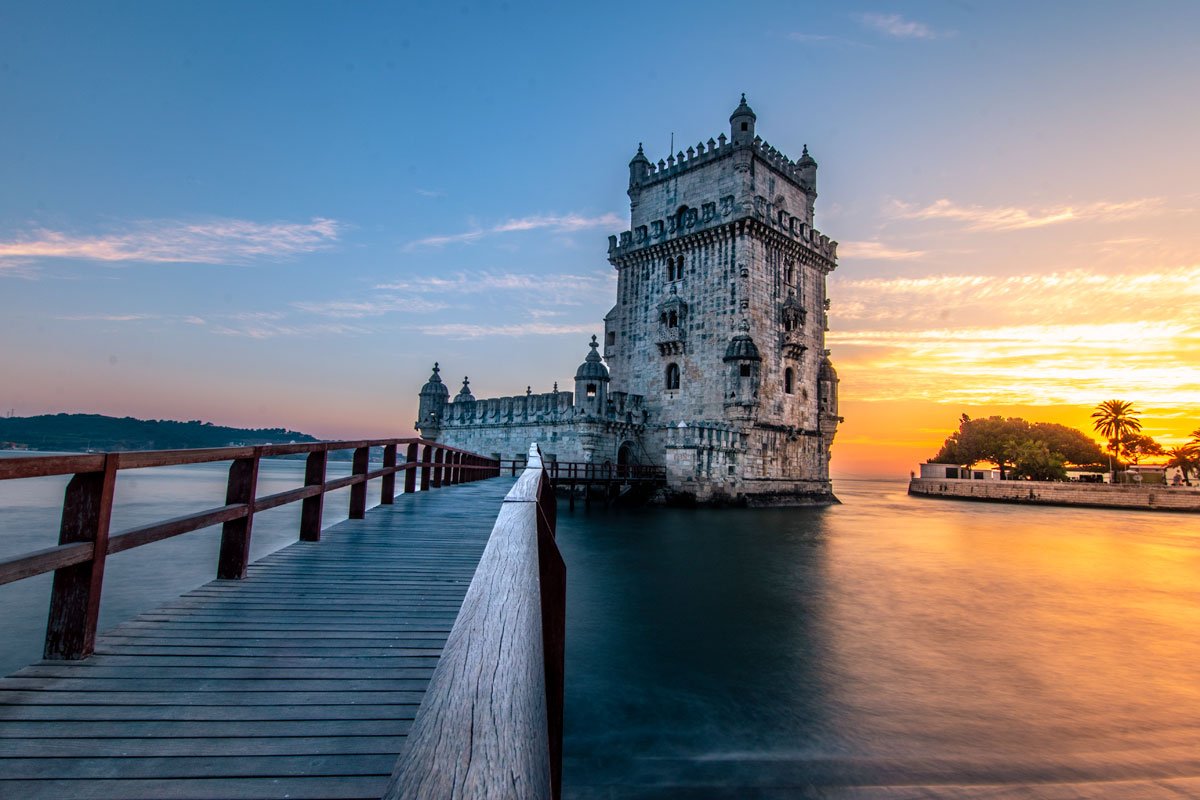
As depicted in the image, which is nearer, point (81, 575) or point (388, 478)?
point (81, 575)

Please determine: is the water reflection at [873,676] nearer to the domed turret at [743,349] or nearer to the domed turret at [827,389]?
→ the domed turret at [743,349]

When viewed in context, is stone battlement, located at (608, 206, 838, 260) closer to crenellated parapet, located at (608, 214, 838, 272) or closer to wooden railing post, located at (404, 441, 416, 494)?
crenellated parapet, located at (608, 214, 838, 272)

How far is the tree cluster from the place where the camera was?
191 feet

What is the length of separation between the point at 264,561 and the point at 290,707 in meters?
3.31

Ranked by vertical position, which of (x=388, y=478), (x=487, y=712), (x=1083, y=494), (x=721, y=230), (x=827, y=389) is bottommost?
(x=1083, y=494)

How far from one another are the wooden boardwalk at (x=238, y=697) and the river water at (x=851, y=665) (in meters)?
2.60

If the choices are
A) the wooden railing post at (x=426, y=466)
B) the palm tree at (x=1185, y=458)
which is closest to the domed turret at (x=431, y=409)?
the wooden railing post at (x=426, y=466)

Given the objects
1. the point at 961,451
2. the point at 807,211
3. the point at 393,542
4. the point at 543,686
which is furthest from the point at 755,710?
the point at 961,451

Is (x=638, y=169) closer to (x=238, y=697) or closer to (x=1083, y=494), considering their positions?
(x=238, y=697)

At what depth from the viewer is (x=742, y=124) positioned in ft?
100

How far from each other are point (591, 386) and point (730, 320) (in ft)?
23.8

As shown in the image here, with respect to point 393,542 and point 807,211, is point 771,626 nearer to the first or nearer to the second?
point 393,542

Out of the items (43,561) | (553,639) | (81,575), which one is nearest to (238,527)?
(81,575)

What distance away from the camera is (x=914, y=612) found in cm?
1227
